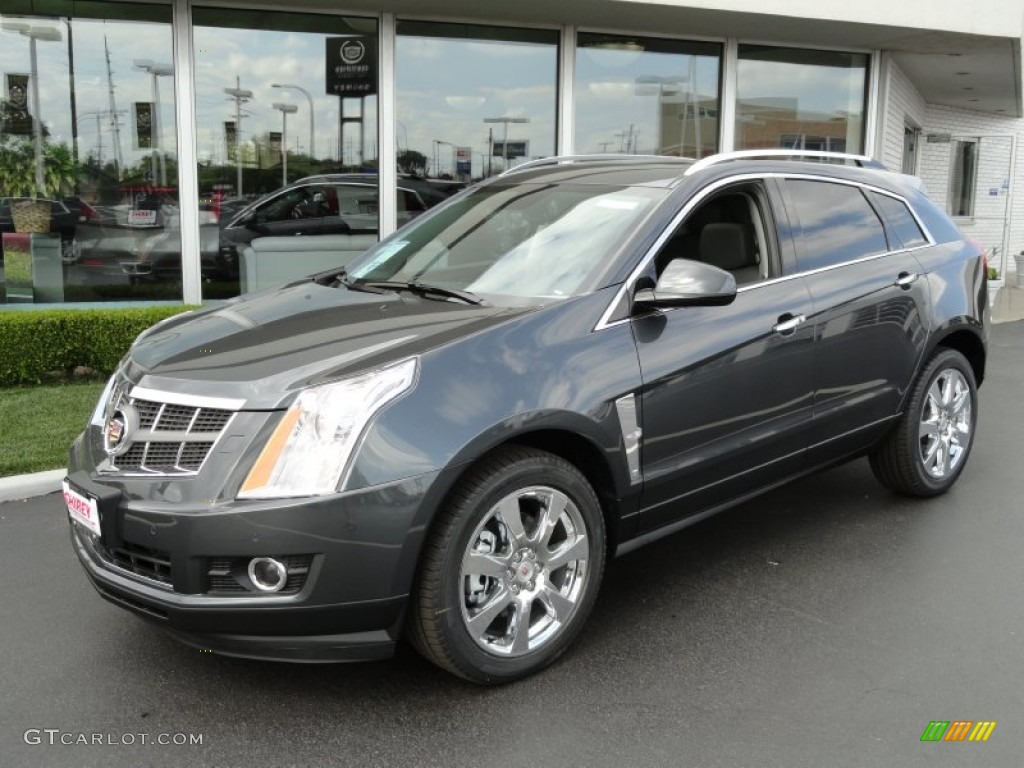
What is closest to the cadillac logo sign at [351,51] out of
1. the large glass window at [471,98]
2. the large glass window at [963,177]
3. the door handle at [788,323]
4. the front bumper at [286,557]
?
the large glass window at [471,98]

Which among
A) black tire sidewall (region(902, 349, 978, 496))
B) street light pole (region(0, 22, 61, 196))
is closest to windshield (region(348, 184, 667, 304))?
black tire sidewall (region(902, 349, 978, 496))

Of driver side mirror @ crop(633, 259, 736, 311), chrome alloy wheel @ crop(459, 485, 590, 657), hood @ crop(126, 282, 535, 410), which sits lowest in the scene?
chrome alloy wheel @ crop(459, 485, 590, 657)

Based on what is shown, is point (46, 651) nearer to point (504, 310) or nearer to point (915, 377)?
point (504, 310)

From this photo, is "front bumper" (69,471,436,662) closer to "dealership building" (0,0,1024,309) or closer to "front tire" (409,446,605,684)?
"front tire" (409,446,605,684)

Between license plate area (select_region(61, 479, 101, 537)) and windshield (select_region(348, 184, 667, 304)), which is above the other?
windshield (select_region(348, 184, 667, 304))

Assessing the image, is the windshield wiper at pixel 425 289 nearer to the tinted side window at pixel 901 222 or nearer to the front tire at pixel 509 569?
the front tire at pixel 509 569

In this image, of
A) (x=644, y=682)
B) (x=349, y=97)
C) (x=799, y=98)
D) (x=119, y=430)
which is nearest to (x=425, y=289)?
(x=119, y=430)

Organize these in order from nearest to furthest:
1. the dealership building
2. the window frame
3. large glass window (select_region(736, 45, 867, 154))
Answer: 1. the dealership building
2. large glass window (select_region(736, 45, 867, 154))
3. the window frame

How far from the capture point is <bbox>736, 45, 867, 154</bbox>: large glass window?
39.2 ft

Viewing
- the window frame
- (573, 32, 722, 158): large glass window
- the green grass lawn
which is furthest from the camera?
the window frame

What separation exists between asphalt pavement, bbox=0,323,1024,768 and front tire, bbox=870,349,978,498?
0.52 m

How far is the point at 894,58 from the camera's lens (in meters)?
12.7

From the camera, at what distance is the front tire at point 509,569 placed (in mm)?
3016

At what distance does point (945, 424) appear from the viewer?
5176mm
